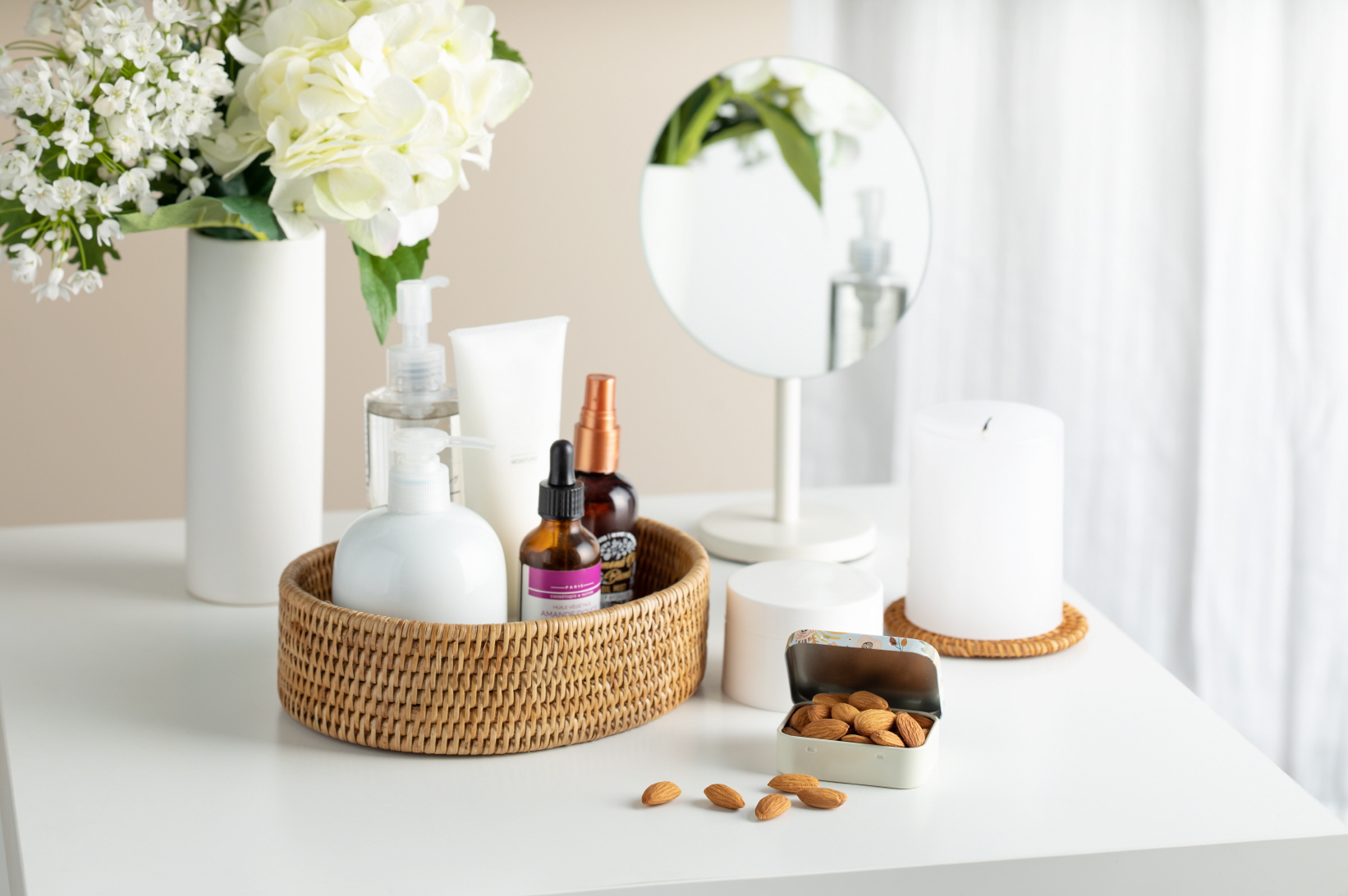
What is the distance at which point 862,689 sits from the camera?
69 centimetres

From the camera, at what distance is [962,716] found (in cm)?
74

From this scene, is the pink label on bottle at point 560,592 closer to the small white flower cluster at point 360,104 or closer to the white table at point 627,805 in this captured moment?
the white table at point 627,805

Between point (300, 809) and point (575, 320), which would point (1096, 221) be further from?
point (300, 809)

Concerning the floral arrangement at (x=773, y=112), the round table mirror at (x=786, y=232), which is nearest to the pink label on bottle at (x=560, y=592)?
the round table mirror at (x=786, y=232)

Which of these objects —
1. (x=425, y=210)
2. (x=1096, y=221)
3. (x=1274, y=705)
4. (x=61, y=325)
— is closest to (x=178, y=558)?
(x=425, y=210)

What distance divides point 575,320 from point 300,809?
1214 mm

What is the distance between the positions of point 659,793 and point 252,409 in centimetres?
39

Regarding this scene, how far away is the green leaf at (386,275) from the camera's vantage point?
0.83 m

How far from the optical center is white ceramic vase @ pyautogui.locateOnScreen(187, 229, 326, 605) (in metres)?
0.83

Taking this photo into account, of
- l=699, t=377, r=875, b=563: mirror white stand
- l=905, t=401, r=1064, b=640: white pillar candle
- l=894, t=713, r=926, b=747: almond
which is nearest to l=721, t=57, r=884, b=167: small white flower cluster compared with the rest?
l=699, t=377, r=875, b=563: mirror white stand

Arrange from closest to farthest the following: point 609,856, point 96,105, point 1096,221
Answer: point 609,856 → point 96,105 → point 1096,221

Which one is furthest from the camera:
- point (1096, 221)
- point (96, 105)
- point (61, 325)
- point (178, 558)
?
point (1096, 221)

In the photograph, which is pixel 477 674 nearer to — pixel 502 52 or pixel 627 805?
pixel 627 805

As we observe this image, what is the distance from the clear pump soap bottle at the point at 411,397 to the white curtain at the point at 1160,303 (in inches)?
43.3
